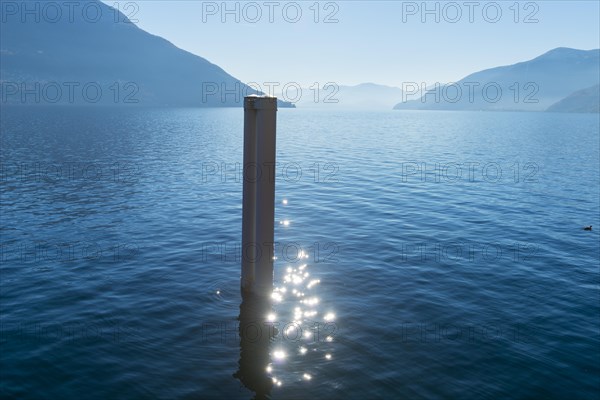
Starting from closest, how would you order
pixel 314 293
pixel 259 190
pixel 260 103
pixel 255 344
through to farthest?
pixel 255 344, pixel 260 103, pixel 259 190, pixel 314 293

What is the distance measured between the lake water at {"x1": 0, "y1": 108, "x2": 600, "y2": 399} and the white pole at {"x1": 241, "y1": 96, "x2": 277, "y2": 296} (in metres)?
1.70

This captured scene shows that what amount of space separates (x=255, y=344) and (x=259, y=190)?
16.7 ft

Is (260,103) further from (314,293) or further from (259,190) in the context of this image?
(314,293)

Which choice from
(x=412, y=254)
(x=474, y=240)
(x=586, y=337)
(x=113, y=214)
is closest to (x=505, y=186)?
(x=474, y=240)

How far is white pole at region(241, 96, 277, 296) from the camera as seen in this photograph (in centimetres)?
1455

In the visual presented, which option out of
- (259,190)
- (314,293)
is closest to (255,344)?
(314,293)

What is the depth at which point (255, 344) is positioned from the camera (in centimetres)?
1365

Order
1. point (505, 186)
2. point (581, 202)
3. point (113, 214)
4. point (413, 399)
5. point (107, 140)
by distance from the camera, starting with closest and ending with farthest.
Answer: point (413, 399)
point (113, 214)
point (581, 202)
point (505, 186)
point (107, 140)

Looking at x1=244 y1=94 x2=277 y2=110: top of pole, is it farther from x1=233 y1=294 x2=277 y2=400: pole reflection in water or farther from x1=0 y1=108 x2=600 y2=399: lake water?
x1=0 y1=108 x2=600 y2=399: lake water

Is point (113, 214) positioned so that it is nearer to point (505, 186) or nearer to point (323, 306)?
point (323, 306)

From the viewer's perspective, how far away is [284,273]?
19625 millimetres

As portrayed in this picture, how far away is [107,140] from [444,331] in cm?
8217

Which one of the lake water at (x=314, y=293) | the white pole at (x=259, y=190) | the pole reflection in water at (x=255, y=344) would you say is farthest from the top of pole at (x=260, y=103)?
the lake water at (x=314, y=293)

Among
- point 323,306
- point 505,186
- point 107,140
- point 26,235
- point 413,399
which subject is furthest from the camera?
point 107,140
